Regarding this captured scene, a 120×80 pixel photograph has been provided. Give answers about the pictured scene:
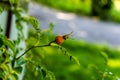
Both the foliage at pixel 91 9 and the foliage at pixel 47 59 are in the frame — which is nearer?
the foliage at pixel 47 59

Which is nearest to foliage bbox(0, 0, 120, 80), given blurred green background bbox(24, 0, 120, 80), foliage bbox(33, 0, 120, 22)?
blurred green background bbox(24, 0, 120, 80)

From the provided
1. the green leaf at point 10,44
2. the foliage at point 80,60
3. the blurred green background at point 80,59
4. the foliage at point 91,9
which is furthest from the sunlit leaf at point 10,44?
the foliage at point 91,9

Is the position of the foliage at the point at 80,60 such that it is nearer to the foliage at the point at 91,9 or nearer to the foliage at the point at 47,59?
the foliage at the point at 47,59

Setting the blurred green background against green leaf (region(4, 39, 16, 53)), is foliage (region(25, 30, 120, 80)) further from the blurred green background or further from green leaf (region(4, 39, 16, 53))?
green leaf (region(4, 39, 16, 53))

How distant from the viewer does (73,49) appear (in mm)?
7852

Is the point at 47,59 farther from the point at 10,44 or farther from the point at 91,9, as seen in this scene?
Result: the point at 91,9

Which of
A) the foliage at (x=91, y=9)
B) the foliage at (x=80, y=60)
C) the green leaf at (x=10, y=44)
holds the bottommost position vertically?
the foliage at (x=91, y=9)

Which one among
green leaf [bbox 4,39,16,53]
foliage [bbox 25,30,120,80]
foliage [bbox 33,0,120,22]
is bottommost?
foliage [bbox 33,0,120,22]

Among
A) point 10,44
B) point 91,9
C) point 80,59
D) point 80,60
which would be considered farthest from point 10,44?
point 91,9

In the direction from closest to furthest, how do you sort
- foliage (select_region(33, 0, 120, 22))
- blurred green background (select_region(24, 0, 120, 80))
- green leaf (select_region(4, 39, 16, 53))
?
green leaf (select_region(4, 39, 16, 53)), blurred green background (select_region(24, 0, 120, 80)), foliage (select_region(33, 0, 120, 22))

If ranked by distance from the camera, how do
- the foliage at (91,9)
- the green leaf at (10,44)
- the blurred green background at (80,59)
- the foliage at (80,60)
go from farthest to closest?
the foliage at (91,9), the foliage at (80,60), the blurred green background at (80,59), the green leaf at (10,44)

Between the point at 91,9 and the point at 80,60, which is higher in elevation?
the point at 80,60

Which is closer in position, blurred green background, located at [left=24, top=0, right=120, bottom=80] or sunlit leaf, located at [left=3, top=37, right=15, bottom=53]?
sunlit leaf, located at [left=3, top=37, right=15, bottom=53]

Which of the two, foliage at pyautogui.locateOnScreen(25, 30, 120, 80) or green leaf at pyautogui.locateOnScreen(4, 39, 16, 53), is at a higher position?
green leaf at pyautogui.locateOnScreen(4, 39, 16, 53)
